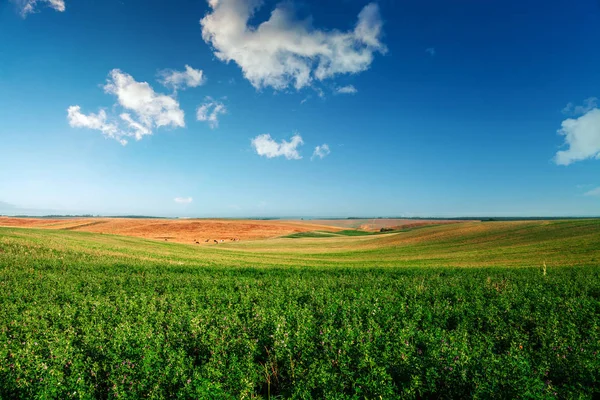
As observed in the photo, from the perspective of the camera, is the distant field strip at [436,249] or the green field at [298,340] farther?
the distant field strip at [436,249]

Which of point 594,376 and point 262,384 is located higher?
point 594,376

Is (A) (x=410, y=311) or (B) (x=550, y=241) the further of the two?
(B) (x=550, y=241)

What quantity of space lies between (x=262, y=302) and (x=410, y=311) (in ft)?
18.5

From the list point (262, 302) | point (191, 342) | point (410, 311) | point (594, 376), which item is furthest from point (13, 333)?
point (594, 376)

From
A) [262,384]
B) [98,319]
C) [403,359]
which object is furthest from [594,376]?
[98,319]

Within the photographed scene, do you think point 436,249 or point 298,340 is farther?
point 436,249

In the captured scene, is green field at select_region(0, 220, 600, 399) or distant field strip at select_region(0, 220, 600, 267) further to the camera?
distant field strip at select_region(0, 220, 600, 267)

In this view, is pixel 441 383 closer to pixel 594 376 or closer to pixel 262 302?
pixel 594 376

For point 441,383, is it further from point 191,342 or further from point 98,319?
point 98,319

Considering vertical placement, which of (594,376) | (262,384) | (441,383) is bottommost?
(262,384)

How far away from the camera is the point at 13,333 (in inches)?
326

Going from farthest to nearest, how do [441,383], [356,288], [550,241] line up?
[550,241] < [356,288] < [441,383]

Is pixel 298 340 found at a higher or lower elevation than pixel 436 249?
higher

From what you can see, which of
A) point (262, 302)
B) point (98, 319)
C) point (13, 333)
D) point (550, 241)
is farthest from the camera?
point (550, 241)
